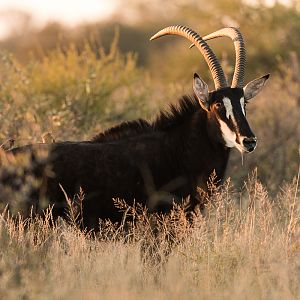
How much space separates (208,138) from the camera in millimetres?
8641

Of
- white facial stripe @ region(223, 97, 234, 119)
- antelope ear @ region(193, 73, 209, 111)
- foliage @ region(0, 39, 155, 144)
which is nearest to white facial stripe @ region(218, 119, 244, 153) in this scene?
white facial stripe @ region(223, 97, 234, 119)

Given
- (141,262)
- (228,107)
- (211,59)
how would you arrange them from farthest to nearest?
(211,59)
(228,107)
(141,262)

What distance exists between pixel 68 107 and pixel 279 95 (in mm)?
5047

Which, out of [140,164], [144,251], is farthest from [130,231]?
[140,164]

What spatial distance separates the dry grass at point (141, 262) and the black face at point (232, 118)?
0.64m

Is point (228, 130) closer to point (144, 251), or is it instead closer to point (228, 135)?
point (228, 135)

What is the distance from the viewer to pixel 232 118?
835 centimetres

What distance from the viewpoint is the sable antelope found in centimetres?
816

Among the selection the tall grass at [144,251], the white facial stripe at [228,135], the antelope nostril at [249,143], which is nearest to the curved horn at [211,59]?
the white facial stripe at [228,135]

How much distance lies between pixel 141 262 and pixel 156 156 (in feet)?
4.25

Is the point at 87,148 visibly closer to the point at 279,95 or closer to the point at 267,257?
the point at 267,257

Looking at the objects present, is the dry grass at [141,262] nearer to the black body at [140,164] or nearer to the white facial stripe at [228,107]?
the black body at [140,164]

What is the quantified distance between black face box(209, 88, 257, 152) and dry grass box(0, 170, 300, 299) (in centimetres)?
64

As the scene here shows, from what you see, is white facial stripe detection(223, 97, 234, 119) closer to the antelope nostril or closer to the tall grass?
the antelope nostril
